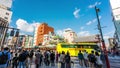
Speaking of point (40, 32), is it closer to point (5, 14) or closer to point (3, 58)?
point (5, 14)

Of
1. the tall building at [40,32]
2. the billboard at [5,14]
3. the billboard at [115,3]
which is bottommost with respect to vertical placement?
the tall building at [40,32]

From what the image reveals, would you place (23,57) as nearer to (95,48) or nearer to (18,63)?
(18,63)

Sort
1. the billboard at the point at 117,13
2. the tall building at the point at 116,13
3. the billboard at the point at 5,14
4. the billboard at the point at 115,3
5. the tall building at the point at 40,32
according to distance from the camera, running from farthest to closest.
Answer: the tall building at the point at 40,32 → the billboard at the point at 5,14 → the billboard at the point at 115,3 → the billboard at the point at 117,13 → the tall building at the point at 116,13

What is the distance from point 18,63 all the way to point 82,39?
52588mm

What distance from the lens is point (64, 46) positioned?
1129 inches

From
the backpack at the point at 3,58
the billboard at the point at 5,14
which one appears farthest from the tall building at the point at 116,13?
Result: the billboard at the point at 5,14

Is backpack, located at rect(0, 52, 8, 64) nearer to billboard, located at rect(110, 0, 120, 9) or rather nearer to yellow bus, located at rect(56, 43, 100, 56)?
yellow bus, located at rect(56, 43, 100, 56)

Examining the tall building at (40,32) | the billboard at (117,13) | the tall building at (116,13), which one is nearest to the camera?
the tall building at (116,13)

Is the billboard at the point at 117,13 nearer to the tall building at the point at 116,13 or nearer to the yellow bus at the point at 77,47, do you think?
the tall building at the point at 116,13

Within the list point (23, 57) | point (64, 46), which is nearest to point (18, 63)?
point (23, 57)

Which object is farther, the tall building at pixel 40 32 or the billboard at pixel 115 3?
the tall building at pixel 40 32

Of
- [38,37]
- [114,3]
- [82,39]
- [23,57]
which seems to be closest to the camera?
[23,57]

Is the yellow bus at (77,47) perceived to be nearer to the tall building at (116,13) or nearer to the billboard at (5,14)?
the tall building at (116,13)

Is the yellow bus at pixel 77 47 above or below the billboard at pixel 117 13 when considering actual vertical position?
below
